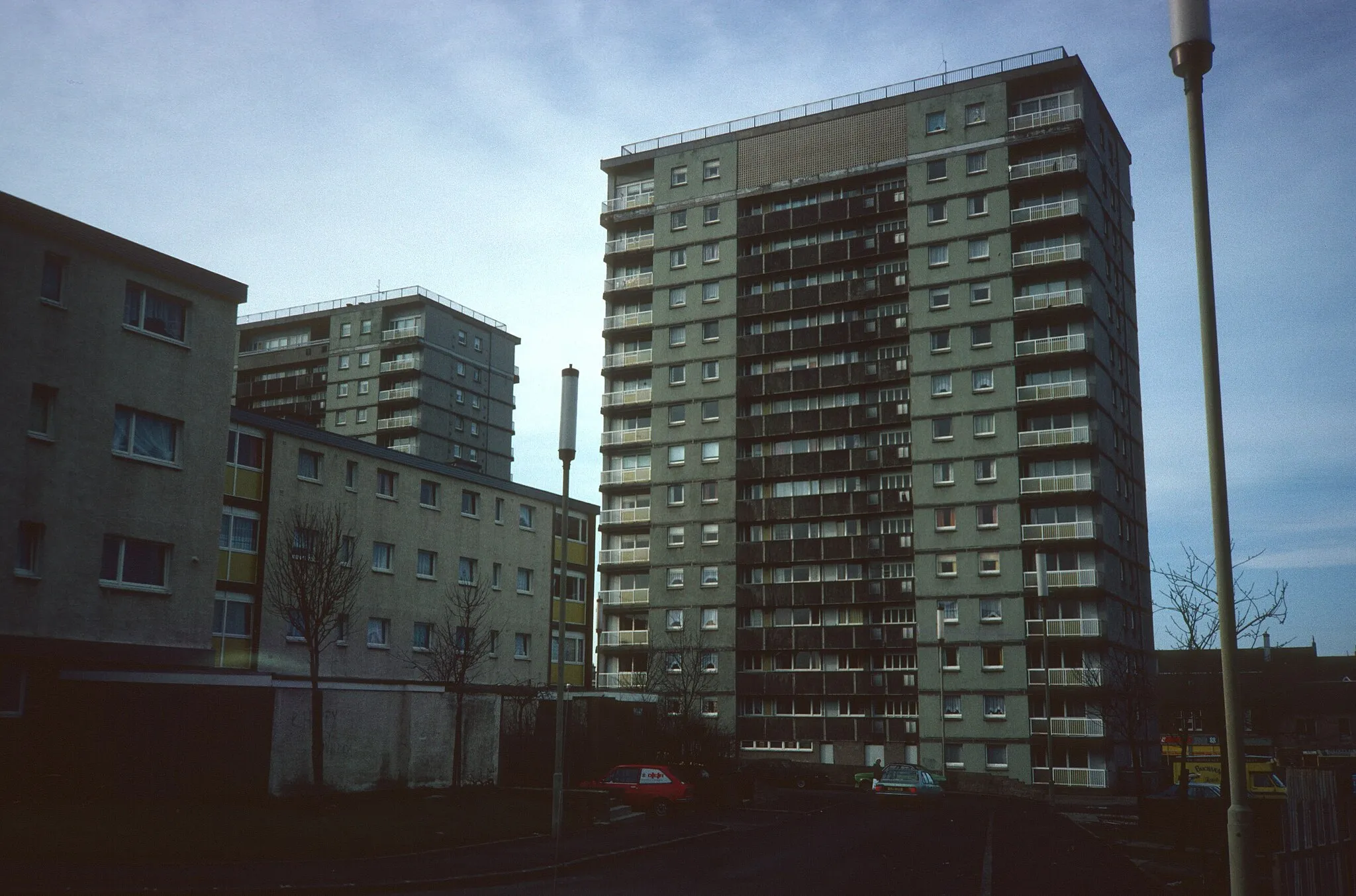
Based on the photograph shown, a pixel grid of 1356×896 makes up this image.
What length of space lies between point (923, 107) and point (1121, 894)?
219 ft

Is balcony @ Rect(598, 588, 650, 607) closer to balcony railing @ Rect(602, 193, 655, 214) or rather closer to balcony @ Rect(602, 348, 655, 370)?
balcony @ Rect(602, 348, 655, 370)

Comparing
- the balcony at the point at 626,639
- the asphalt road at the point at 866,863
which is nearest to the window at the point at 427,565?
the asphalt road at the point at 866,863

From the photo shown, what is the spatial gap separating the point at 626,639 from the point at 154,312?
52.6 metres

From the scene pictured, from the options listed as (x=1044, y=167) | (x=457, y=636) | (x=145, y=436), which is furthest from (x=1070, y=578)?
(x=145, y=436)

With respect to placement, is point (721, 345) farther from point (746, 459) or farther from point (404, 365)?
point (404, 365)

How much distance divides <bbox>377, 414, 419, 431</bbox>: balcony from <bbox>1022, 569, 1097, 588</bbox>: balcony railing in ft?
184

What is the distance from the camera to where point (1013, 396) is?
71.0 metres

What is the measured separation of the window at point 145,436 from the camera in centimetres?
3212

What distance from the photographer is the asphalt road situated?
65.3 ft

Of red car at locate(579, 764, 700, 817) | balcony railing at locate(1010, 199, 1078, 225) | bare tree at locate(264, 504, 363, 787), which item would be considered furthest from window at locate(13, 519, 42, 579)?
balcony railing at locate(1010, 199, 1078, 225)

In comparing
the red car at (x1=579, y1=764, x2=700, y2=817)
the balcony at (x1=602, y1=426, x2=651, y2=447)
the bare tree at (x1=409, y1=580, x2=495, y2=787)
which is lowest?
the red car at (x1=579, y1=764, x2=700, y2=817)

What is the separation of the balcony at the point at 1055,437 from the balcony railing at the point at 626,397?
89.6ft

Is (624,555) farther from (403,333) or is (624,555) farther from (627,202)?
(403,333)

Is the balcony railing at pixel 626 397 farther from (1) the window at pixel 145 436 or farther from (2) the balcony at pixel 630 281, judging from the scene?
(1) the window at pixel 145 436
